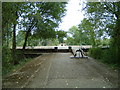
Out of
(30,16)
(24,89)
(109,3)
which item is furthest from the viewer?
(30,16)

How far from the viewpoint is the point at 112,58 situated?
18.9 feet

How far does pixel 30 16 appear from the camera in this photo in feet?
25.8

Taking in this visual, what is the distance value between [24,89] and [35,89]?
9.5 inches

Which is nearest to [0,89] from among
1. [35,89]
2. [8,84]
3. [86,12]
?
[8,84]

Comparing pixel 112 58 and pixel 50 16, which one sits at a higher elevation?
pixel 50 16

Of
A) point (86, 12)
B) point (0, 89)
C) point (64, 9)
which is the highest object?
point (64, 9)

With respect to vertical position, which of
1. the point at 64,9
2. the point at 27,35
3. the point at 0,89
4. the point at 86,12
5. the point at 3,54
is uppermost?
the point at 64,9

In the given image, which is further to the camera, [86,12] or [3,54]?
[86,12]

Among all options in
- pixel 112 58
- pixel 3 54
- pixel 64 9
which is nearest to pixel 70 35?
pixel 64 9

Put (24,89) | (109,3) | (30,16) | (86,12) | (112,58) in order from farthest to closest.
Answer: (30,16) < (86,12) < (112,58) < (109,3) < (24,89)

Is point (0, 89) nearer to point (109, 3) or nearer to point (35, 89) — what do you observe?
point (35, 89)

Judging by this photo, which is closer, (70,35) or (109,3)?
(109,3)

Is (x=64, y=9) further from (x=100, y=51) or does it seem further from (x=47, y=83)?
(x=47, y=83)

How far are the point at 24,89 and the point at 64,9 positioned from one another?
848 cm
